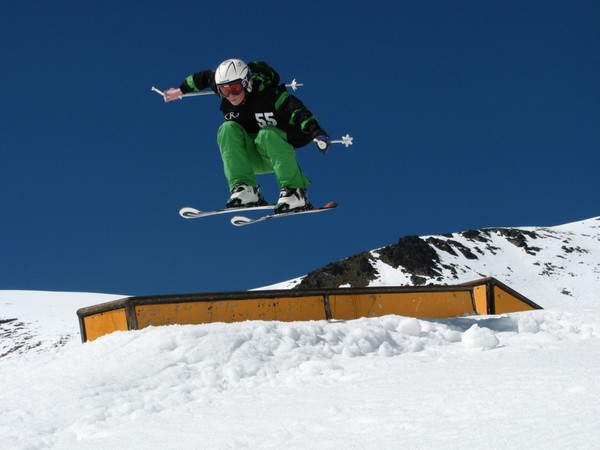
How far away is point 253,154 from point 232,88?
867 millimetres

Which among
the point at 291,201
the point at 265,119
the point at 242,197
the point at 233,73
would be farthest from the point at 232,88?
the point at 291,201

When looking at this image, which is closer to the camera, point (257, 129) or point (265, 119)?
point (265, 119)

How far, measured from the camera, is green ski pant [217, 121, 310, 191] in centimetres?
727

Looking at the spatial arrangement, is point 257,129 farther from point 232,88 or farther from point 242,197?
point 242,197

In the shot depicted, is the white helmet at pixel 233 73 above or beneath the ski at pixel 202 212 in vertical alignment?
above

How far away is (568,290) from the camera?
5612cm

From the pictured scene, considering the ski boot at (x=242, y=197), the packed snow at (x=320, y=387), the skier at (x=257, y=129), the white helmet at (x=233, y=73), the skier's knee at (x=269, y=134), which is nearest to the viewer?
the packed snow at (x=320, y=387)

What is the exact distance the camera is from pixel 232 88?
7.02m

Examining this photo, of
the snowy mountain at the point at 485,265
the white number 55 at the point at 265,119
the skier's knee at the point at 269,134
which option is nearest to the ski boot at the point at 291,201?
the skier's knee at the point at 269,134

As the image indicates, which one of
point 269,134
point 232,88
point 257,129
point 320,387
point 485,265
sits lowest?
point 485,265

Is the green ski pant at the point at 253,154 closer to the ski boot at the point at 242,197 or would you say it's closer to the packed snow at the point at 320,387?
the ski boot at the point at 242,197

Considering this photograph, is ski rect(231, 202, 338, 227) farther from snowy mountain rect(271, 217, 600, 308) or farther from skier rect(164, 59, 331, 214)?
snowy mountain rect(271, 217, 600, 308)

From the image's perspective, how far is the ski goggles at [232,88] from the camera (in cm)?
698

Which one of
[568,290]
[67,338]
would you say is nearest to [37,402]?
[67,338]
